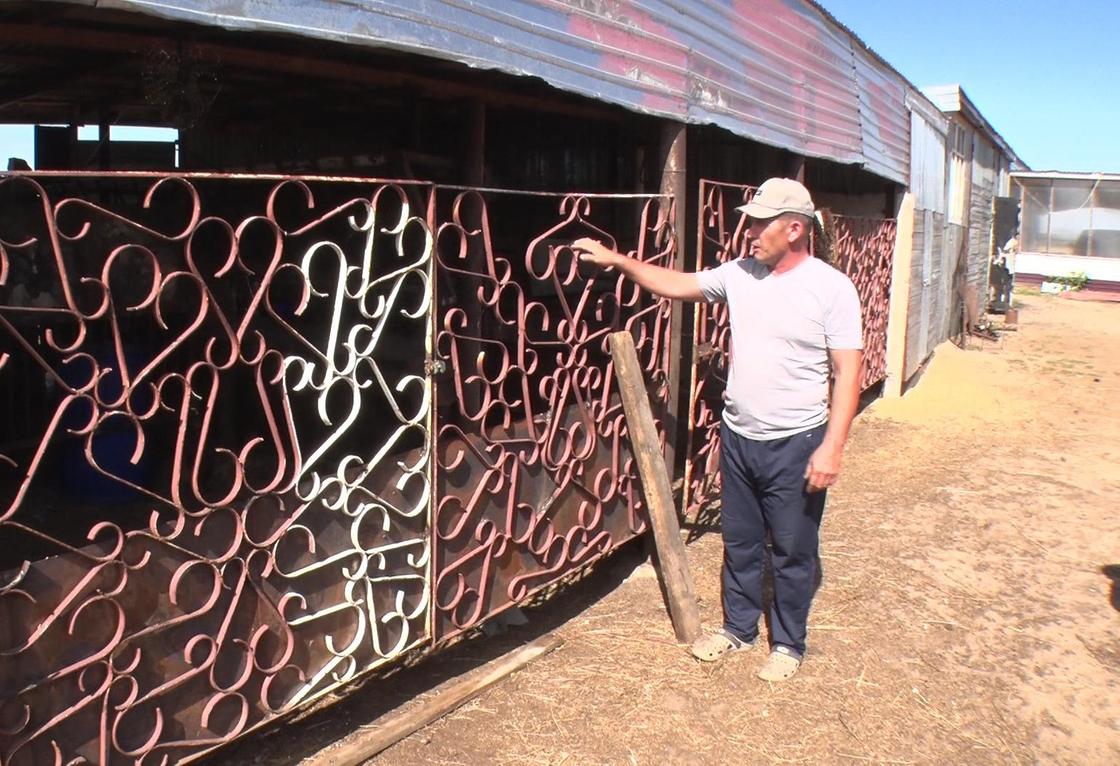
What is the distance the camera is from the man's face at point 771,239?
3658mm

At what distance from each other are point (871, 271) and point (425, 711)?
23.1ft

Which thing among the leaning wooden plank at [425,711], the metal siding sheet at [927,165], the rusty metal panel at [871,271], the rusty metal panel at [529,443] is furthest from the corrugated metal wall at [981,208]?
the leaning wooden plank at [425,711]

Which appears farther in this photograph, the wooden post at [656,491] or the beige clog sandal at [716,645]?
the wooden post at [656,491]

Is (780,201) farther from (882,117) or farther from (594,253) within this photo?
(882,117)

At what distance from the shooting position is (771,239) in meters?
3.68

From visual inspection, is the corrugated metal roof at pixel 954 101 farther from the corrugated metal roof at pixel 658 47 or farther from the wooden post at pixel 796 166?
the wooden post at pixel 796 166

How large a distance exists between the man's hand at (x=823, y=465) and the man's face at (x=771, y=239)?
0.76m

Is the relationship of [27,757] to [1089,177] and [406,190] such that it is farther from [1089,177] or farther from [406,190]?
[1089,177]

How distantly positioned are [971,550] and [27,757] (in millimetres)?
5186

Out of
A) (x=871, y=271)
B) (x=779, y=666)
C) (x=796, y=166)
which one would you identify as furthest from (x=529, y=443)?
(x=871, y=271)

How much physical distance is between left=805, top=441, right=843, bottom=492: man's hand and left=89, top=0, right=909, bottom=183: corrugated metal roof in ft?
5.76

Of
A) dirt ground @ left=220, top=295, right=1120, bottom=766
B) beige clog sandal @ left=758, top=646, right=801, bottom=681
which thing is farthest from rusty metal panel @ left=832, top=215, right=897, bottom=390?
beige clog sandal @ left=758, top=646, right=801, bottom=681

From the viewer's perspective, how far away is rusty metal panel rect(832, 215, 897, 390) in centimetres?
808

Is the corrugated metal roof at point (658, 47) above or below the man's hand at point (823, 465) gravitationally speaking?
above
